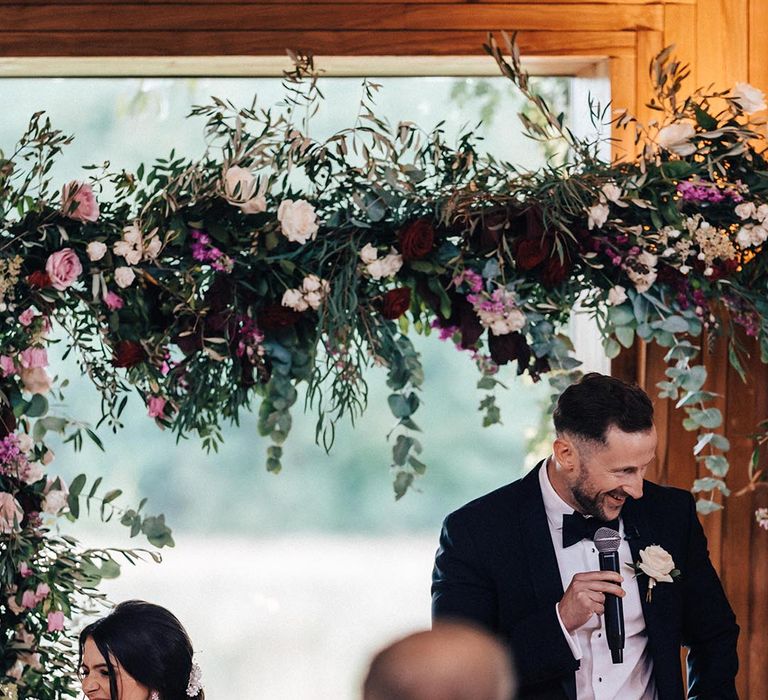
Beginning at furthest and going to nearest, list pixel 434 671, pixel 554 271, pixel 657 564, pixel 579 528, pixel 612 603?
pixel 554 271
pixel 579 528
pixel 657 564
pixel 612 603
pixel 434 671

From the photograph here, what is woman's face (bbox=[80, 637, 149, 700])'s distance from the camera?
2.46 meters

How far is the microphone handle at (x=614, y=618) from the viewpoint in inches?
97.1

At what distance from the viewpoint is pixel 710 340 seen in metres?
2.90

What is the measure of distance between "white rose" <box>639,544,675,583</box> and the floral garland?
1.65 feet

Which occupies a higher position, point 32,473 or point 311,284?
point 311,284

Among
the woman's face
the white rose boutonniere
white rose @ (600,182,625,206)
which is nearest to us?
the woman's face

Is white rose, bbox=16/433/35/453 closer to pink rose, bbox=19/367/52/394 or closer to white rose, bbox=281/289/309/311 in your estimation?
pink rose, bbox=19/367/52/394

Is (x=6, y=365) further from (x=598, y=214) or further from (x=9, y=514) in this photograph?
(x=598, y=214)

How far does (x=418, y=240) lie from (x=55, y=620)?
1.26 metres

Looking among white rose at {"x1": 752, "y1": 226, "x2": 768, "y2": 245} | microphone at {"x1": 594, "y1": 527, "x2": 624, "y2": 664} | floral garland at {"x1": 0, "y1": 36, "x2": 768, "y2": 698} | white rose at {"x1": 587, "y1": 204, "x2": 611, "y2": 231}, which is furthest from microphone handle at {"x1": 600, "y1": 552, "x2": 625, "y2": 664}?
white rose at {"x1": 752, "y1": 226, "x2": 768, "y2": 245}

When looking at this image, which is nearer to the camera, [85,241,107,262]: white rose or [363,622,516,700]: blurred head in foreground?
[363,622,516,700]: blurred head in foreground

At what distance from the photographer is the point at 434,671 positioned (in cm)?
145

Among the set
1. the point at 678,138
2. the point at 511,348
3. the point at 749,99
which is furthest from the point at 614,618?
the point at 749,99

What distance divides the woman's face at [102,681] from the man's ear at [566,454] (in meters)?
1.05
